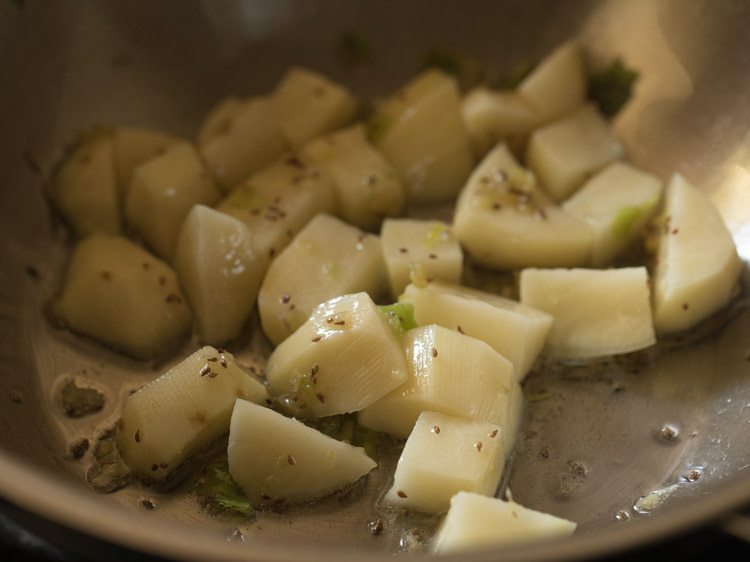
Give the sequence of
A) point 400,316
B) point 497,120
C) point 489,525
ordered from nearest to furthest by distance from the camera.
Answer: point 489,525 → point 400,316 → point 497,120

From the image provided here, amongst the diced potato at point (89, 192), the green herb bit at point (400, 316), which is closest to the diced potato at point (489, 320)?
the green herb bit at point (400, 316)

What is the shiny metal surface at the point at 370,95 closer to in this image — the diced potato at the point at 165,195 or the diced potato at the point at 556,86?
the diced potato at the point at 556,86

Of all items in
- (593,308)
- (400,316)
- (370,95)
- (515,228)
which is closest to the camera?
(400,316)

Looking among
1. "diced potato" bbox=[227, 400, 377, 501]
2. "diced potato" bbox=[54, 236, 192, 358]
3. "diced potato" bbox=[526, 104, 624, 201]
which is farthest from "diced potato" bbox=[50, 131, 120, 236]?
"diced potato" bbox=[526, 104, 624, 201]

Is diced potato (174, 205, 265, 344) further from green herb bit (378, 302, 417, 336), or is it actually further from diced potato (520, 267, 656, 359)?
diced potato (520, 267, 656, 359)

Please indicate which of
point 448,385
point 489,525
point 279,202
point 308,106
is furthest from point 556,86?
point 489,525

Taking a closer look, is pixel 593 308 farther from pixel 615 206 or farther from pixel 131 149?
pixel 131 149
